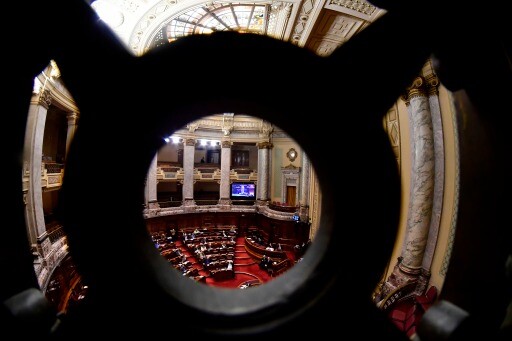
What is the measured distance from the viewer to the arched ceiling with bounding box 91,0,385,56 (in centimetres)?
671

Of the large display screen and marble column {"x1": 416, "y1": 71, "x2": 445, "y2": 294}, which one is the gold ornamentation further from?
marble column {"x1": 416, "y1": 71, "x2": 445, "y2": 294}

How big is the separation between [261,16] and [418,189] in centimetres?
788

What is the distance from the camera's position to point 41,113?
739 centimetres

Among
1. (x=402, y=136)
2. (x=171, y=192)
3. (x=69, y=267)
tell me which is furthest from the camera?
(x=171, y=192)

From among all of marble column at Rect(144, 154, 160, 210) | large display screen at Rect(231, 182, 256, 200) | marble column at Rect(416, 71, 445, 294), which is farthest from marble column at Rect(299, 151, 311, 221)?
marble column at Rect(144, 154, 160, 210)

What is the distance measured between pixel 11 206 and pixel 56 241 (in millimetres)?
10534

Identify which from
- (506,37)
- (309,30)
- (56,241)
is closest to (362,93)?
(506,37)

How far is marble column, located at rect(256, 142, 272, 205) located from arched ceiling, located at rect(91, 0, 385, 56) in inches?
413

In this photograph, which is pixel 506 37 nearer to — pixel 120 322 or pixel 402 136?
pixel 120 322

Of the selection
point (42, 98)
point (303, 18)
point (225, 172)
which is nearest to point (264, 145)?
point (225, 172)

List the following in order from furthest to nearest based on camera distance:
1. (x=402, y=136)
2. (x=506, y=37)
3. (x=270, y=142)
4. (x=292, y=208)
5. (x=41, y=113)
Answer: (x=270, y=142) < (x=292, y=208) < (x=41, y=113) < (x=402, y=136) < (x=506, y=37)

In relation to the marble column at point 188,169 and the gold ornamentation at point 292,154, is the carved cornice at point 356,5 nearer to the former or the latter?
the gold ornamentation at point 292,154

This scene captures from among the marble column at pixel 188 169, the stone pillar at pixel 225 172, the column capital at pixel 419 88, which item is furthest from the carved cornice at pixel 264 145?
the column capital at pixel 419 88

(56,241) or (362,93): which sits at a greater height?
(362,93)
